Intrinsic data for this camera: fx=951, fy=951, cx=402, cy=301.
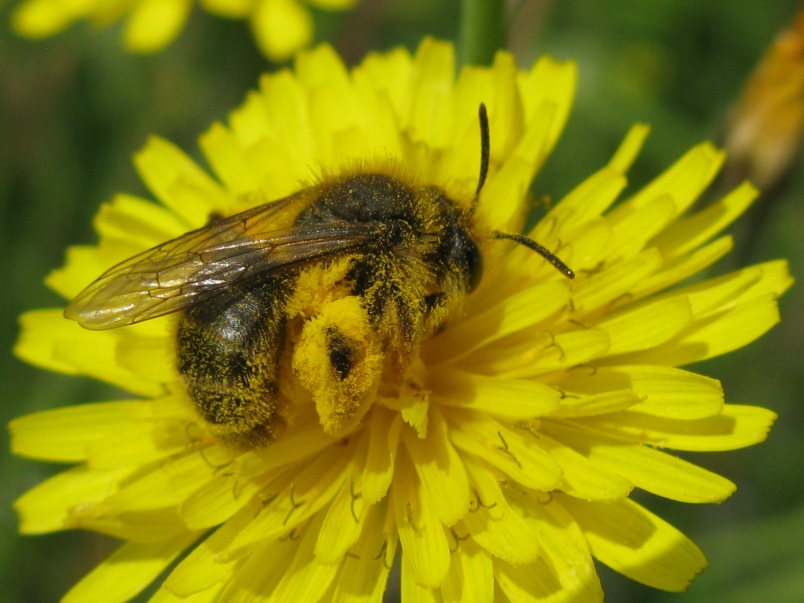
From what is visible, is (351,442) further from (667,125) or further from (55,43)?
(55,43)

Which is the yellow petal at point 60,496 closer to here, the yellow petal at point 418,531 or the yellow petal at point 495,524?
the yellow petal at point 418,531

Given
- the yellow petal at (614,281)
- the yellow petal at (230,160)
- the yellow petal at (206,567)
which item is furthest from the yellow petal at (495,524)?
the yellow petal at (230,160)

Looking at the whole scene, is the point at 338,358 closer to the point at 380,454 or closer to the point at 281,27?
the point at 380,454

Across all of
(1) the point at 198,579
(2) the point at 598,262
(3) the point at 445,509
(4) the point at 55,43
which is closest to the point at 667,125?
(2) the point at 598,262

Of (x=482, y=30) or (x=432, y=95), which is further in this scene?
(x=432, y=95)

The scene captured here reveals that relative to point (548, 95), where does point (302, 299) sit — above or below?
below

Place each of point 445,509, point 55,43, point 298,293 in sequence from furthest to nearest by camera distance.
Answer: point 55,43
point 445,509
point 298,293

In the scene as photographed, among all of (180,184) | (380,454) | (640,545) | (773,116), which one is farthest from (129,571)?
(773,116)

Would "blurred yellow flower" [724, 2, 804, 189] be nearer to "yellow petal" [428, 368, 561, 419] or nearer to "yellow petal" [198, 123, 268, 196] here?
"yellow petal" [428, 368, 561, 419]
